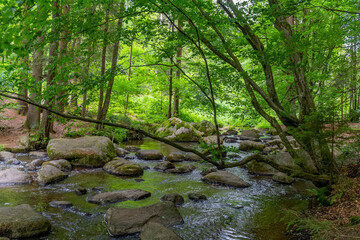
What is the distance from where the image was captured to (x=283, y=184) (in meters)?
7.77

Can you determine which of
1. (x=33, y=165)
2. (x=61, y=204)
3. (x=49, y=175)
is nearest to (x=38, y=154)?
(x=33, y=165)

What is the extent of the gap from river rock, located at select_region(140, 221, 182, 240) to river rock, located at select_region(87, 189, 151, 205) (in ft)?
5.82

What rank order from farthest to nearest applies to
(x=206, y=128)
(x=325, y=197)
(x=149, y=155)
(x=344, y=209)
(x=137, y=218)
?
(x=206, y=128) → (x=149, y=155) → (x=325, y=197) → (x=137, y=218) → (x=344, y=209)

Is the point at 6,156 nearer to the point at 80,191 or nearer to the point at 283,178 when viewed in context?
the point at 80,191

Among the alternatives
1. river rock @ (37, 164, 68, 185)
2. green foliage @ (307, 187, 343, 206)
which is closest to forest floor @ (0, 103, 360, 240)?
green foliage @ (307, 187, 343, 206)

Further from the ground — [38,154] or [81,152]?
[81,152]

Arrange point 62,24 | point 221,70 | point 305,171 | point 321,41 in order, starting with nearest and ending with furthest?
point 62,24 → point 305,171 → point 321,41 → point 221,70

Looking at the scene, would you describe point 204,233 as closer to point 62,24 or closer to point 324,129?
point 324,129

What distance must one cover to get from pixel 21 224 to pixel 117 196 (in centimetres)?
222

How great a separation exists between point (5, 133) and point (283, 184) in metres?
13.2

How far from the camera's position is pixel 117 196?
20.1ft

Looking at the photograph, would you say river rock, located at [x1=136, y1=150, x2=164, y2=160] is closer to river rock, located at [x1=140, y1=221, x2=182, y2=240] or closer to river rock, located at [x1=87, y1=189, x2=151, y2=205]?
river rock, located at [x1=87, y1=189, x2=151, y2=205]

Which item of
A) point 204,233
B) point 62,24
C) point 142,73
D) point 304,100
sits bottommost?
point 204,233

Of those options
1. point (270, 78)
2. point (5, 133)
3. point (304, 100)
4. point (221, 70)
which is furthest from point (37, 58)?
point (304, 100)
